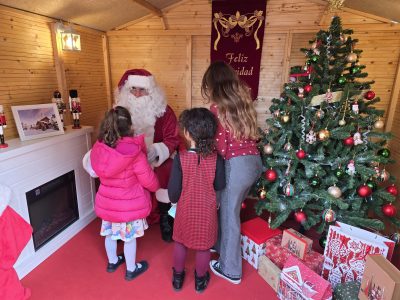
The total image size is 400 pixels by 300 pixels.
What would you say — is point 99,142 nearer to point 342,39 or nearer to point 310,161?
point 310,161

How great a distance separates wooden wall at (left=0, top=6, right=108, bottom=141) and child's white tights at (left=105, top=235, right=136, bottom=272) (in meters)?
1.13

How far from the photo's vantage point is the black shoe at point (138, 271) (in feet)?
6.41

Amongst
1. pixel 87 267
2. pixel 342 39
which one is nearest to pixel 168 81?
pixel 342 39

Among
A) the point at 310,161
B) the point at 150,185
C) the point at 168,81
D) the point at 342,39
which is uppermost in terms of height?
the point at 342,39

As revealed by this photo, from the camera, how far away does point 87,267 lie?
2.08 meters

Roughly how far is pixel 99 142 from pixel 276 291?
157 cm

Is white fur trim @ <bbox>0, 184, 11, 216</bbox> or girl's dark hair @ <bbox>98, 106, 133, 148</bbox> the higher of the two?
girl's dark hair @ <bbox>98, 106, 133, 148</bbox>

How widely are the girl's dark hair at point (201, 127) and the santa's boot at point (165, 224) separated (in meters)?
1.14

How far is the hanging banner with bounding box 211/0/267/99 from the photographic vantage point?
3.03 meters

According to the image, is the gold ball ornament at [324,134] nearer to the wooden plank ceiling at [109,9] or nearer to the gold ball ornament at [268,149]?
the gold ball ornament at [268,149]

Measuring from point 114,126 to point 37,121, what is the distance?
905 millimetres

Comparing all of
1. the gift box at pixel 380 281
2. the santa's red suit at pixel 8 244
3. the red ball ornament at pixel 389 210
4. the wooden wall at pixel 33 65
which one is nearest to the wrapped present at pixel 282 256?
the gift box at pixel 380 281

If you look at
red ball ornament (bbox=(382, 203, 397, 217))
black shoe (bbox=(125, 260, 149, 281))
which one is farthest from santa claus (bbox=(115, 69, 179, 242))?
red ball ornament (bbox=(382, 203, 397, 217))

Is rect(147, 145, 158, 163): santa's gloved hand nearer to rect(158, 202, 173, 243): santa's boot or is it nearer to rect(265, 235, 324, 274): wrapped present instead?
rect(158, 202, 173, 243): santa's boot
